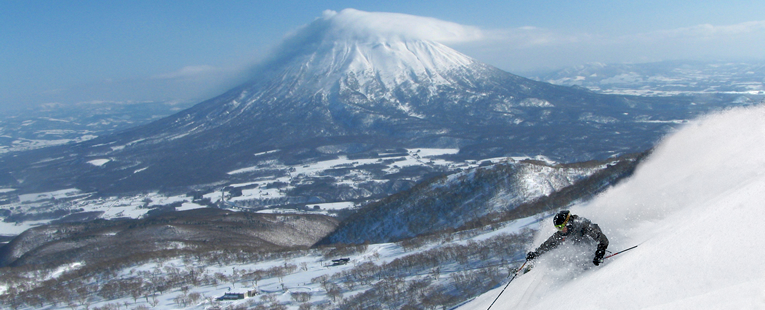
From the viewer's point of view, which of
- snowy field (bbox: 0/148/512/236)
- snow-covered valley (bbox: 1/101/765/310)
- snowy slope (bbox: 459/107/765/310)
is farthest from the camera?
snowy field (bbox: 0/148/512/236)

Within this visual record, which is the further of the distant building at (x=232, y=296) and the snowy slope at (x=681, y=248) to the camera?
the distant building at (x=232, y=296)

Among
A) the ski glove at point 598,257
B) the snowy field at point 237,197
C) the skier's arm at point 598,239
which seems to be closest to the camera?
the skier's arm at point 598,239

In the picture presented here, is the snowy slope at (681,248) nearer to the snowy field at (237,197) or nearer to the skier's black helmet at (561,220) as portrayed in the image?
the skier's black helmet at (561,220)

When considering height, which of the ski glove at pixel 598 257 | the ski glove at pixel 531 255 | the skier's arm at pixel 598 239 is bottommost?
the ski glove at pixel 531 255

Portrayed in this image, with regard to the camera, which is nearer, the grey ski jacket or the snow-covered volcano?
the grey ski jacket

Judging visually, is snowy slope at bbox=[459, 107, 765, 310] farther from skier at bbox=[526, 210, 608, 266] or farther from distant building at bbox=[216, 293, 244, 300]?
distant building at bbox=[216, 293, 244, 300]

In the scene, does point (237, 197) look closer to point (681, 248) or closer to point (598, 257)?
point (598, 257)

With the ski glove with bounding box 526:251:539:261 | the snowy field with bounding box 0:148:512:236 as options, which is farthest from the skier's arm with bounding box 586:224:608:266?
the snowy field with bounding box 0:148:512:236

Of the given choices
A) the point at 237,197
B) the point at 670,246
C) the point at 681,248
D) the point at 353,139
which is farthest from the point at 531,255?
the point at 353,139

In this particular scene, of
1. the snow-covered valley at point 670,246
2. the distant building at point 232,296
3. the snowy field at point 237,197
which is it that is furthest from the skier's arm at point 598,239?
the snowy field at point 237,197

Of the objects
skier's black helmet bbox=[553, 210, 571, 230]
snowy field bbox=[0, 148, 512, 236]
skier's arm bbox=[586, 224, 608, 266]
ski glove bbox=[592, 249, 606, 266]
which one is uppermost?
skier's black helmet bbox=[553, 210, 571, 230]
